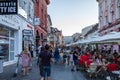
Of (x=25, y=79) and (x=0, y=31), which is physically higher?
(x=0, y=31)

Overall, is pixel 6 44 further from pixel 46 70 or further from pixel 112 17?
pixel 112 17

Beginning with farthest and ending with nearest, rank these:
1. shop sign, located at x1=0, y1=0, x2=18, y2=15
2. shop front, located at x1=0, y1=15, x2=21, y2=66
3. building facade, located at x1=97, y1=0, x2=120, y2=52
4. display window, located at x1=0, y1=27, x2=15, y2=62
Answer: building facade, located at x1=97, y1=0, x2=120, y2=52 < display window, located at x1=0, y1=27, x2=15, y2=62 < shop front, located at x1=0, y1=15, x2=21, y2=66 < shop sign, located at x1=0, y1=0, x2=18, y2=15

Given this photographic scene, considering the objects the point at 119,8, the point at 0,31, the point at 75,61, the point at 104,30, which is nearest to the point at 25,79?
the point at 75,61

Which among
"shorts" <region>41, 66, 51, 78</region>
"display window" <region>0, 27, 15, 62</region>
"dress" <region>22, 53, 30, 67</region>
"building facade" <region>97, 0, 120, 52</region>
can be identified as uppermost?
"building facade" <region>97, 0, 120, 52</region>

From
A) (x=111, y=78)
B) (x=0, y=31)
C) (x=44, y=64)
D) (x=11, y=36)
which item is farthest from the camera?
(x=11, y=36)

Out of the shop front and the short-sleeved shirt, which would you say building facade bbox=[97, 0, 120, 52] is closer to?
the shop front

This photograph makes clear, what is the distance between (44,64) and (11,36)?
14535 millimetres

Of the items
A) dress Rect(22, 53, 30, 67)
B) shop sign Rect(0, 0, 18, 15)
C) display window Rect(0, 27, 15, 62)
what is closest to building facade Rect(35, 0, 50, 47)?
display window Rect(0, 27, 15, 62)

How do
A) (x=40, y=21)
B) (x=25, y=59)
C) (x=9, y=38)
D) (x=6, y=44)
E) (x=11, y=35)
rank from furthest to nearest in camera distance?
(x=40, y=21), (x=11, y=35), (x=9, y=38), (x=6, y=44), (x=25, y=59)

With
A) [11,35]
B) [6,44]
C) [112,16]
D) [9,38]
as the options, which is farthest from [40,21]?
[6,44]

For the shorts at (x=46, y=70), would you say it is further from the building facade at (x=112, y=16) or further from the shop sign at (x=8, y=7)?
the building facade at (x=112, y=16)

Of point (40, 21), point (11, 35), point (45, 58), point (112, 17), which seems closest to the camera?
point (45, 58)

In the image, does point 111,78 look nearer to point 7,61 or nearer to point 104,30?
point 7,61

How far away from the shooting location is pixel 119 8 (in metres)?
39.3
